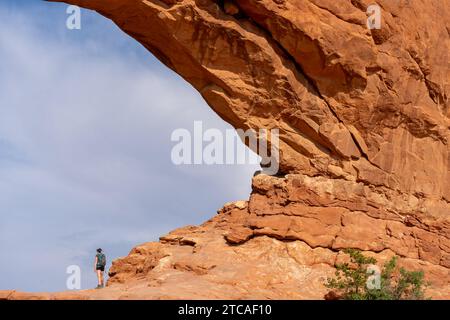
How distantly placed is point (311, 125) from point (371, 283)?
570cm

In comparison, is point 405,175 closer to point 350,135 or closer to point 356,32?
point 350,135

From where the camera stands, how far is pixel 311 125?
20.4 meters

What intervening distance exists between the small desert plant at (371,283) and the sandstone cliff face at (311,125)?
973mm

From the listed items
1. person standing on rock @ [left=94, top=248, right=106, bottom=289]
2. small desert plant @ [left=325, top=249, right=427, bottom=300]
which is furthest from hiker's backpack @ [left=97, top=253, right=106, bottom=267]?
small desert plant @ [left=325, top=249, right=427, bottom=300]

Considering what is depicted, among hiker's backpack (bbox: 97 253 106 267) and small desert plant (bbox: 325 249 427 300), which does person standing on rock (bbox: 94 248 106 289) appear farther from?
small desert plant (bbox: 325 249 427 300)

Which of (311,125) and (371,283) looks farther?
(311,125)

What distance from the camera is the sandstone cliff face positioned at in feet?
62.4

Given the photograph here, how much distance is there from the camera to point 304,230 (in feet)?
63.3

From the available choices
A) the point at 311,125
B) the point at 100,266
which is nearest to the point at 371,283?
the point at 311,125

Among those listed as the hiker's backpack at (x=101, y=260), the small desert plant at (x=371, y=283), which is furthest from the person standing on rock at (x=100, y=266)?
the small desert plant at (x=371, y=283)

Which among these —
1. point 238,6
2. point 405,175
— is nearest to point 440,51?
point 405,175

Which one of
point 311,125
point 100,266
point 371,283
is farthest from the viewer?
point 311,125

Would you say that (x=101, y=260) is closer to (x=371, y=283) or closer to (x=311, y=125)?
(x=311, y=125)

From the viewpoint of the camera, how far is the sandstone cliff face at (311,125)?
19016 millimetres
